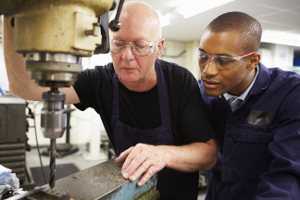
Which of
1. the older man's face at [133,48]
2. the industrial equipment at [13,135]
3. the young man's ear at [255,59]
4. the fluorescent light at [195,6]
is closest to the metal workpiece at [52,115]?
the older man's face at [133,48]

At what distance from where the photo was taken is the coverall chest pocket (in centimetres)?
99

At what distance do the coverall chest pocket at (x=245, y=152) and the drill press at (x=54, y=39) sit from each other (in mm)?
694

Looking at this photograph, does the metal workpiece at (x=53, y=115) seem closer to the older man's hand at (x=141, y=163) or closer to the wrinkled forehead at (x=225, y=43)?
the older man's hand at (x=141, y=163)

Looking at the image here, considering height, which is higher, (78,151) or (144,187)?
(144,187)

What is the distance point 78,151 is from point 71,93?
3.69 metres

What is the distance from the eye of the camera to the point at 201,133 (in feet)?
3.37

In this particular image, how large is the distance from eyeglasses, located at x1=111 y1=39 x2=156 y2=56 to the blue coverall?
332mm

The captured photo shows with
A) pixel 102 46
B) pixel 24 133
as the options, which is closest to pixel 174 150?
pixel 102 46

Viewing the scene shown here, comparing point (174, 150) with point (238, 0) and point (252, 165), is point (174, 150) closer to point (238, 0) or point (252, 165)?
point (252, 165)

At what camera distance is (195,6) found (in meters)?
3.53

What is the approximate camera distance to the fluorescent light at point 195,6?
10.7ft

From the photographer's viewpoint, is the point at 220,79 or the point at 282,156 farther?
the point at 220,79

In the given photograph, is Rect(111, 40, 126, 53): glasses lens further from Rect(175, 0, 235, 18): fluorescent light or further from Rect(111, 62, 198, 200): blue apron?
Rect(175, 0, 235, 18): fluorescent light

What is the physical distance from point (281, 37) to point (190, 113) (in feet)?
16.5
